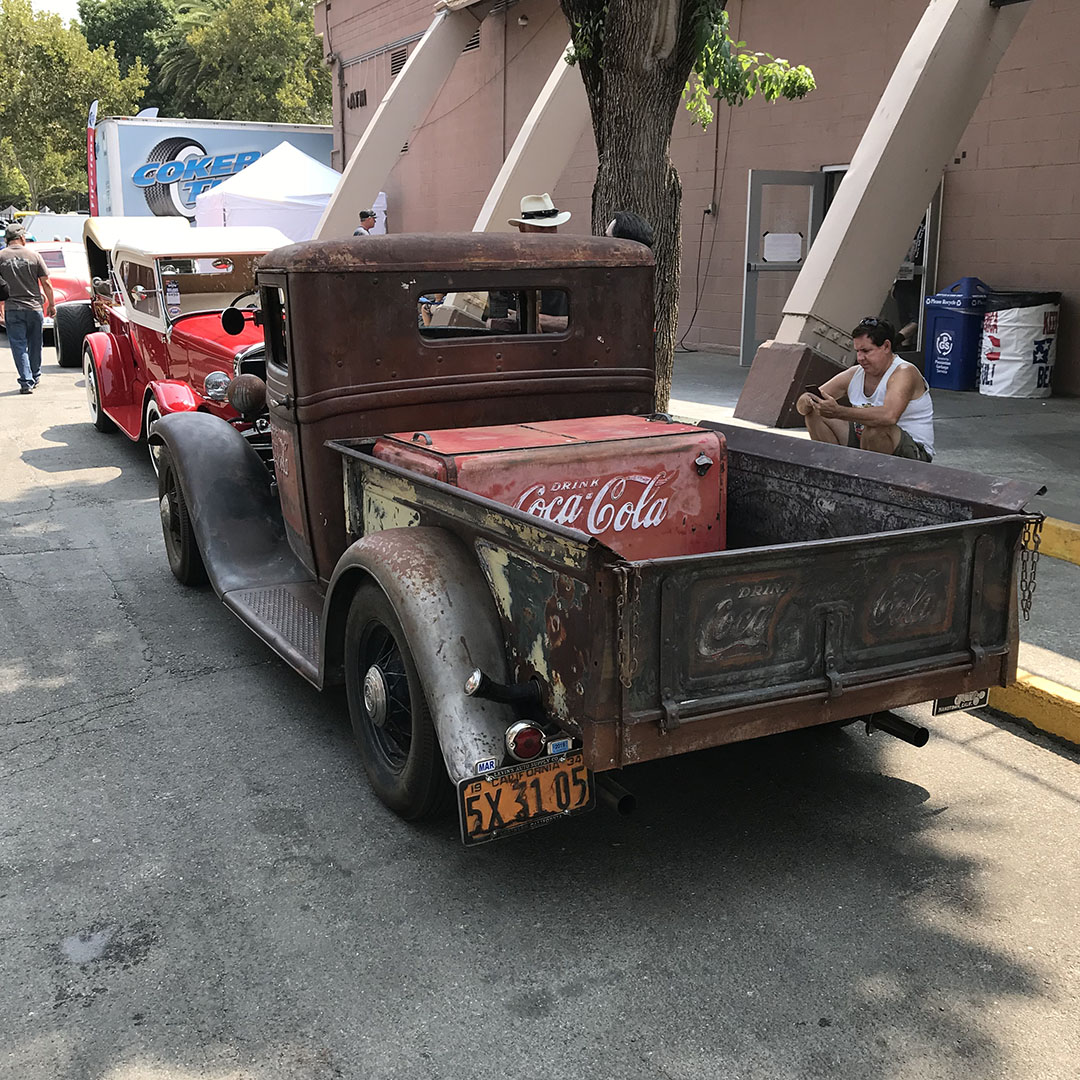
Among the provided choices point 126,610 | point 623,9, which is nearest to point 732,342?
point 623,9

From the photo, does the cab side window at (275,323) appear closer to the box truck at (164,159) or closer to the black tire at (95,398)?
the black tire at (95,398)

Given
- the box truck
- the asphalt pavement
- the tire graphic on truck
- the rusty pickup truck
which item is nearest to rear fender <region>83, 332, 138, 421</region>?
the rusty pickup truck

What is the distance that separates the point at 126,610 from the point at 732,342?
38.7 ft

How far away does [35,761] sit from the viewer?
170 inches

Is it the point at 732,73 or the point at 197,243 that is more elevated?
the point at 732,73

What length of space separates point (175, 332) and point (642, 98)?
13.7 ft

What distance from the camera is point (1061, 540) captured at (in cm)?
625

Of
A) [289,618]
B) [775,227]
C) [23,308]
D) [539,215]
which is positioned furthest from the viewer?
[775,227]

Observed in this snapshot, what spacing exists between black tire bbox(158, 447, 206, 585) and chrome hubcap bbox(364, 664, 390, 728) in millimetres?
2505

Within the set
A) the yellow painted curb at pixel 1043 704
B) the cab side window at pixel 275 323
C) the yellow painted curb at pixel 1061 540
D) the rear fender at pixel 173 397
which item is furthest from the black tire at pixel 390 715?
the rear fender at pixel 173 397

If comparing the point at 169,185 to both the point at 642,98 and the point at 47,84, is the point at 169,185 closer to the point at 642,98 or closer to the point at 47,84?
the point at 47,84

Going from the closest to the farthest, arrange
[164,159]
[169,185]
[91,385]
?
[91,385], [169,185], [164,159]

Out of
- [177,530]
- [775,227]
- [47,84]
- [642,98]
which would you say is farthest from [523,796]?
[47,84]

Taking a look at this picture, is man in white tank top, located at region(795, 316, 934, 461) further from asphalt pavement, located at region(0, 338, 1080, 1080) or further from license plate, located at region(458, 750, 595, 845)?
license plate, located at region(458, 750, 595, 845)
